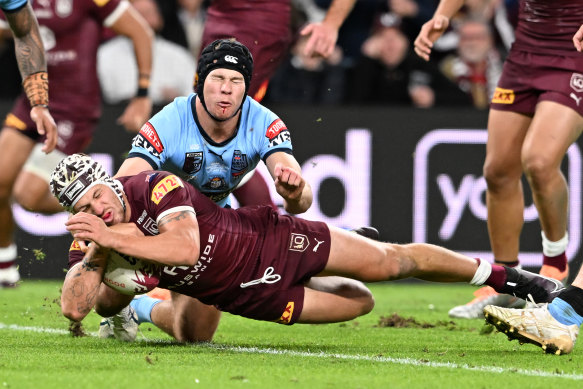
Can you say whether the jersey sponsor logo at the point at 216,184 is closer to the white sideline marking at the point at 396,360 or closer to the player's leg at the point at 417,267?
the player's leg at the point at 417,267

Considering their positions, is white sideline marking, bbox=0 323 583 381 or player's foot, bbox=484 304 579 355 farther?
player's foot, bbox=484 304 579 355

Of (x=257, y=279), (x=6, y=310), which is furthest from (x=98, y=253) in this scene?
(x=6, y=310)

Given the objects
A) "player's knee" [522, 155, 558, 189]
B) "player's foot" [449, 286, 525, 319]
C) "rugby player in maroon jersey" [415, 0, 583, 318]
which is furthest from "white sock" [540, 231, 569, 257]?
"player's knee" [522, 155, 558, 189]

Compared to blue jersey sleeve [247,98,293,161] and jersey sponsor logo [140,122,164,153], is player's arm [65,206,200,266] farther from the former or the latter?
blue jersey sleeve [247,98,293,161]

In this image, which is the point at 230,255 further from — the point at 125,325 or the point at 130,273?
the point at 125,325

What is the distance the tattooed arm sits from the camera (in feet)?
17.8

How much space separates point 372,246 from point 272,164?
758 mm

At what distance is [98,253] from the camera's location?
545 centimetres

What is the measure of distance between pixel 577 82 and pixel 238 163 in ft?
8.14

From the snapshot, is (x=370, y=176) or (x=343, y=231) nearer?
(x=343, y=231)

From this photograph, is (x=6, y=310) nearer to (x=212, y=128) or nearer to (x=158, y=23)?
(x=212, y=128)

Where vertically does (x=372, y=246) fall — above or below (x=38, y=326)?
above

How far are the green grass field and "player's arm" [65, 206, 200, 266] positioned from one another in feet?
1.71

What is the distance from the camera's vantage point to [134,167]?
19.9 feet
